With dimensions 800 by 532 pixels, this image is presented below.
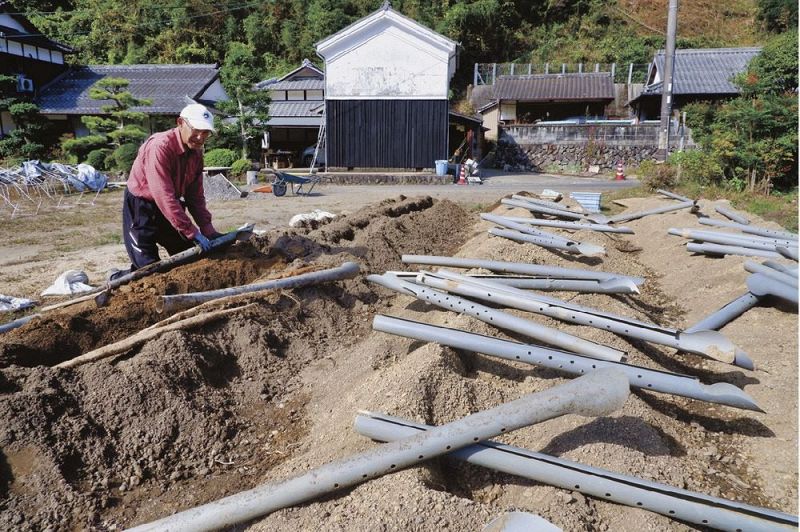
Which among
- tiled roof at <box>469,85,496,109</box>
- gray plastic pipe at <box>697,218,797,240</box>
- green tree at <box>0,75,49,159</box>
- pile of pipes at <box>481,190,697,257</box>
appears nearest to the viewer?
pile of pipes at <box>481,190,697,257</box>

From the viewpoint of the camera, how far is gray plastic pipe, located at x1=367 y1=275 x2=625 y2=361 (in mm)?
3414

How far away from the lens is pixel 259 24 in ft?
131

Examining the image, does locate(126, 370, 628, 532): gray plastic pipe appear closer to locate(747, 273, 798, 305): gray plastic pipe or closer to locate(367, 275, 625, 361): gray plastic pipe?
locate(367, 275, 625, 361): gray plastic pipe

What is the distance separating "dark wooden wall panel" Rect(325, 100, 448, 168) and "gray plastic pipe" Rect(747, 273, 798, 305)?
16.5m

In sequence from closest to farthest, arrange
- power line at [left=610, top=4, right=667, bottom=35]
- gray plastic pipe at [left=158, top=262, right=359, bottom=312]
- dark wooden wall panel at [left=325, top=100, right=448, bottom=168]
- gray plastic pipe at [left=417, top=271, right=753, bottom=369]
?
gray plastic pipe at [left=417, top=271, right=753, bottom=369], gray plastic pipe at [left=158, top=262, right=359, bottom=312], dark wooden wall panel at [left=325, top=100, right=448, bottom=168], power line at [left=610, top=4, right=667, bottom=35]

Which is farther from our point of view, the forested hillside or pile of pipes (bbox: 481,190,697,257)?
the forested hillside

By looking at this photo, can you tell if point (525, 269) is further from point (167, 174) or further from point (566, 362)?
point (167, 174)

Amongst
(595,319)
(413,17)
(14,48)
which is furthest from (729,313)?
(413,17)

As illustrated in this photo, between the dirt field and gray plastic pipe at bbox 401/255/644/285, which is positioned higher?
gray plastic pipe at bbox 401/255/644/285

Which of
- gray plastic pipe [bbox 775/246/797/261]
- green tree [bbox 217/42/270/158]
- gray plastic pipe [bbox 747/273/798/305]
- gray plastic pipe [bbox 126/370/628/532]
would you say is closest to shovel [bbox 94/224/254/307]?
gray plastic pipe [bbox 126/370/628/532]

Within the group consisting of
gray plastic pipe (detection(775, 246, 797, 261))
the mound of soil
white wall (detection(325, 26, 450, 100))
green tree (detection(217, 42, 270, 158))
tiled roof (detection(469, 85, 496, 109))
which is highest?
tiled roof (detection(469, 85, 496, 109))

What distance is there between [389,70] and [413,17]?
19671 millimetres

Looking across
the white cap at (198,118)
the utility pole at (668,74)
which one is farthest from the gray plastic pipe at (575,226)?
the utility pole at (668,74)

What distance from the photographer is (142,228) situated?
15.5 ft
